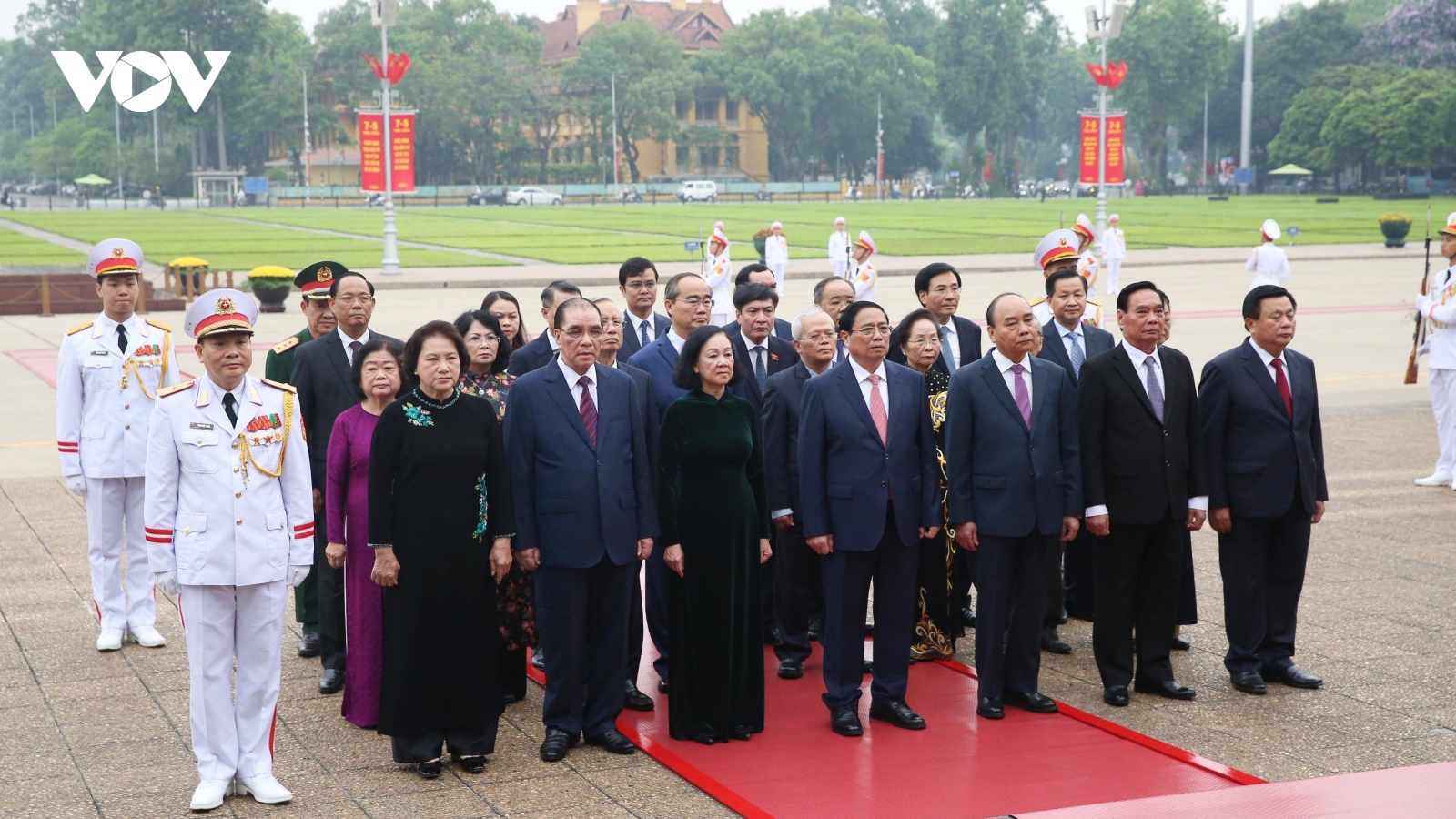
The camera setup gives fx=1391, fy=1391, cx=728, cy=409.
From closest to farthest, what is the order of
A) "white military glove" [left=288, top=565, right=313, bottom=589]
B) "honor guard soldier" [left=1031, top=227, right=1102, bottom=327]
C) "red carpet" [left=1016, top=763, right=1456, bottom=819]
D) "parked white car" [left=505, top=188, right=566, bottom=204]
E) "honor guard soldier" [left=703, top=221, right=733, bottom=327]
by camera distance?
"red carpet" [left=1016, top=763, right=1456, bottom=819], "white military glove" [left=288, top=565, right=313, bottom=589], "honor guard soldier" [left=1031, top=227, right=1102, bottom=327], "honor guard soldier" [left=703, top=221, right=733, bottom=327], "parked white car" [left=505, top=188, right=566, bottom=204]

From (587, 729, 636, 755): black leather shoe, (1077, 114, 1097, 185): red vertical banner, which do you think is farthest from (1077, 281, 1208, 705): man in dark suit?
(1077, 114, 1097, 185): red vertical banner

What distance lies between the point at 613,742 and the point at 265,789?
1389 mm

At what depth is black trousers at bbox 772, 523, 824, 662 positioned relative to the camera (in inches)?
276

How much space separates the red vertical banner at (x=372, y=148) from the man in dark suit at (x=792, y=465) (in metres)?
30.2

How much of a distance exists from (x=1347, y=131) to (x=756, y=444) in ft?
277

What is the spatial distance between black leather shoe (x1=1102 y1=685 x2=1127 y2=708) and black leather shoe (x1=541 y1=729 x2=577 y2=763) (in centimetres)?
246

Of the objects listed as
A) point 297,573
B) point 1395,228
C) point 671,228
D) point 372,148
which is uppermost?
point 372,148

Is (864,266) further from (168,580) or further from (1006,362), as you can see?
(168,580)

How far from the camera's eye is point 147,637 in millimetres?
7297

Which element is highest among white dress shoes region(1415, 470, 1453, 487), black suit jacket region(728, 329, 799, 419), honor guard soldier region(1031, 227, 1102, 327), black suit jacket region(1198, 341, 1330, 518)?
honor guard soldier region(1031, 227, 1102, 327)

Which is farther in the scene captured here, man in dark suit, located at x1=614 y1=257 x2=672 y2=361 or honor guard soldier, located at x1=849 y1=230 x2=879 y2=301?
honor guard soldier, located at x1=849 y1=230 x2=879 y2=301

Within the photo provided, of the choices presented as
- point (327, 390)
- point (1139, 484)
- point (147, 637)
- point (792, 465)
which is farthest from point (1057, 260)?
point (147, 637)

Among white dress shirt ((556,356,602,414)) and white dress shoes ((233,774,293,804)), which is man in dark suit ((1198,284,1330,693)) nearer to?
white dress shirt ((556,356,602,414))

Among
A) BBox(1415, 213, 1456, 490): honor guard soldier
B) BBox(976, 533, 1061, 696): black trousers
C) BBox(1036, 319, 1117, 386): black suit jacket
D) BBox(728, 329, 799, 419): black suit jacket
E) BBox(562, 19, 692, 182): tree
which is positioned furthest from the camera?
BBox(562, 19, 692, 182): tree
